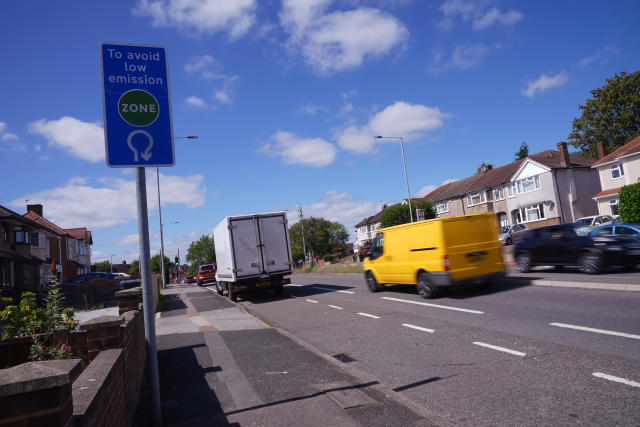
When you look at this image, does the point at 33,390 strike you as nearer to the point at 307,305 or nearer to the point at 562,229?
the point at 307,305

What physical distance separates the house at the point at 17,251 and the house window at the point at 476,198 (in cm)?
4624

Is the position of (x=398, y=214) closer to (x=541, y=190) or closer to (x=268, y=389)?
(x=541, y=190)

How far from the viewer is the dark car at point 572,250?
12.8 metres

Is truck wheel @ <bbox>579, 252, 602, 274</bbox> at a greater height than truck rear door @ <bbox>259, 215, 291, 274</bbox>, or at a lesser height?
lesser

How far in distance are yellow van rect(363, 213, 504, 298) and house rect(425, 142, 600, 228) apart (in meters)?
34.8

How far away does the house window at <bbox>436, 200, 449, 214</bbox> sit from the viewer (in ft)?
191

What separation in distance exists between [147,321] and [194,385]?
216 centimetres

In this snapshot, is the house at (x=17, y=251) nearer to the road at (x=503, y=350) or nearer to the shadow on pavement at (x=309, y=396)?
the road at (x=503, y=350)

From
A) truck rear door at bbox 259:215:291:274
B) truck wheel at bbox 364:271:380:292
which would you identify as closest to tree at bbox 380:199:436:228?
truck rear door at bbox 259:215:291:274

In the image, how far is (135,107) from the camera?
4105mm

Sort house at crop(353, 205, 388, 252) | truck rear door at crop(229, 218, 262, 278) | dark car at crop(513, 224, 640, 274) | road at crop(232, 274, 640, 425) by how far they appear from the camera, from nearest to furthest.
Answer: road at crop(232, 274, 640, 425)
dark car at crop(513, 224, 640, 274)
truck rear door at crop(229, 218, 262, 278)
house at crop(353, 205, 388, 252)

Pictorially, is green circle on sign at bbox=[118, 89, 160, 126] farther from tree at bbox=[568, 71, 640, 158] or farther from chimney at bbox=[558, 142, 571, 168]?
tree at bbox=[568, 71, 640, 158]

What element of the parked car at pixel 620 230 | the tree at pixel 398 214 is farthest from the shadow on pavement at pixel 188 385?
the tree at pixel 398 214

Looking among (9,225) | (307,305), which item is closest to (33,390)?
(307,305)
